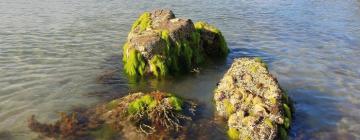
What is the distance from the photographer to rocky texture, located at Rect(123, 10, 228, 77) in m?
18.9

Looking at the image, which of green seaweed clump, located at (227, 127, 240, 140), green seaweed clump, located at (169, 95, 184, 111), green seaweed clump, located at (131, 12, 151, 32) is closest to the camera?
green seaweed clump, located at (227, 127, 240, 140)

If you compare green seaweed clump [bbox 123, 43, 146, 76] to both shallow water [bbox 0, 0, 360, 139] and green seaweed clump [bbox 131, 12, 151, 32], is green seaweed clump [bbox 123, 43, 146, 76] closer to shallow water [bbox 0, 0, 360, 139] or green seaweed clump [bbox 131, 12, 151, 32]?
shallow water [bbox 0, 0, 360, 139]

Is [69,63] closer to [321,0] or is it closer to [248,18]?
[248,18]

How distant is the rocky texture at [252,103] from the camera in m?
13.4

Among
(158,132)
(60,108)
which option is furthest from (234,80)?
(60,108)

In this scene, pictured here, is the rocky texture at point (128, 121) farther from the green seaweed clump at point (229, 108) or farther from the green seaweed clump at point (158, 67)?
the green seaweed clump at point (158, 67)

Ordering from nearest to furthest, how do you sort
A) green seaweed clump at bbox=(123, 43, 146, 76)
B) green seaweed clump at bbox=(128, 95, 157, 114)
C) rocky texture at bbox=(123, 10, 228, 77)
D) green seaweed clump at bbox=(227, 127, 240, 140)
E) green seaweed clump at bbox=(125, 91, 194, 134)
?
1. green seaweed clump at bbox=(227, 127, 240, 140)
2. green seaweed clump at bbox=(125, 91, 194, 134)
3. green seaweed clump at bbox=(128, 95, 157, 114)
4. green seaweed clump at bbox=(123, 43, 146, 76)
5. rocky texture at bbox=(123, 10, 228, 77)

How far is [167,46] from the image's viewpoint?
19.5 meters

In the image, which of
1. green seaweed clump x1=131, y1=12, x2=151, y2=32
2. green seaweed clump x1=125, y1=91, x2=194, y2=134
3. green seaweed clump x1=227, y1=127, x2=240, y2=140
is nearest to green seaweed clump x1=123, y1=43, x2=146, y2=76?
green seaweed clump x1=131, y1=12, x2=151, y2=32

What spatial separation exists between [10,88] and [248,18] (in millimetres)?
19405

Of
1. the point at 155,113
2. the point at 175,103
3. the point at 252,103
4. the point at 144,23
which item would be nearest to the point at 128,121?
the point at 155,113

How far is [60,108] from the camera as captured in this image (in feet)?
50.6

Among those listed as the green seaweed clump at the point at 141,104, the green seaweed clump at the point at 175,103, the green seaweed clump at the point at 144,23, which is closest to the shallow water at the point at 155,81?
the green seaweed clump at the point at 175,103

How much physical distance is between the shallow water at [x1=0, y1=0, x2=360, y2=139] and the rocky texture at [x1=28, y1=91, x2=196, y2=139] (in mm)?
770
